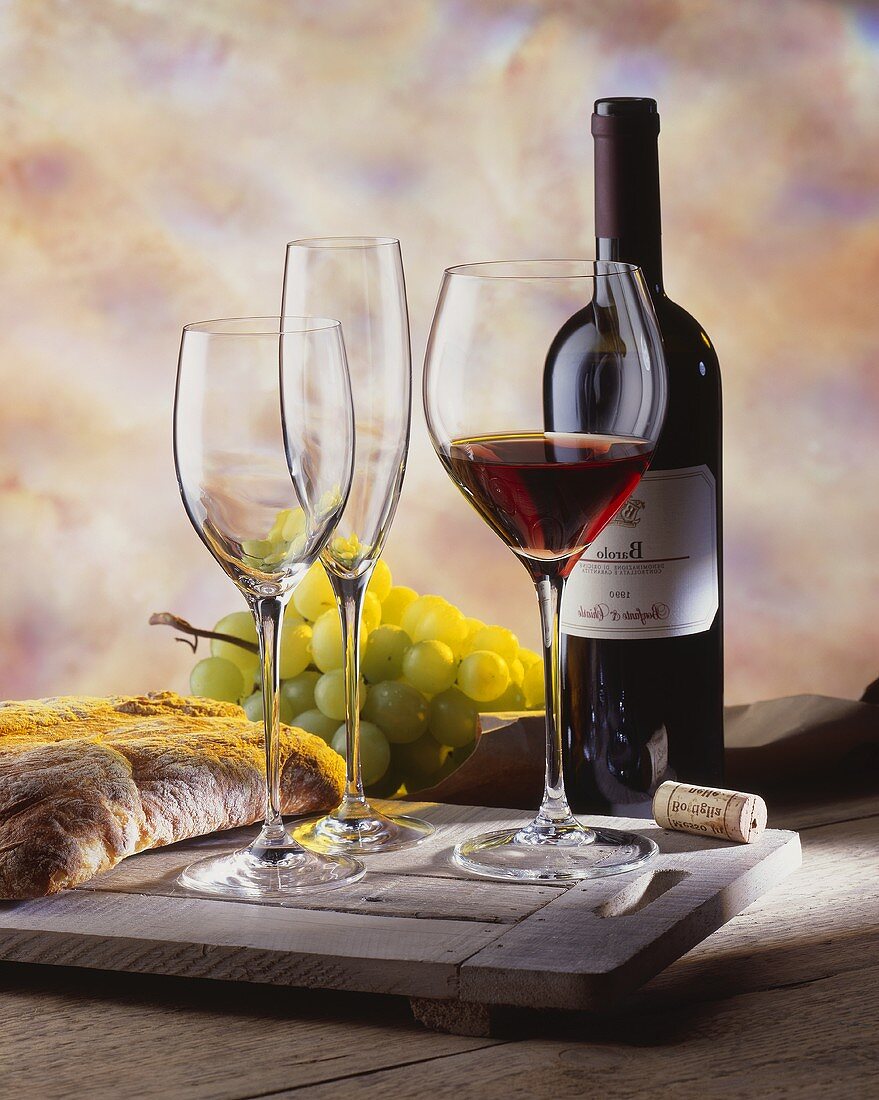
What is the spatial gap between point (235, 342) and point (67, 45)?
160cm

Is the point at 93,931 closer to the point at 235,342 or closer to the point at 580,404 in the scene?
the point at 235,342

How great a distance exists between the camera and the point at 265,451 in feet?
4.05

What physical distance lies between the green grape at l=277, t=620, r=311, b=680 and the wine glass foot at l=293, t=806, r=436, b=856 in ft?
1.05

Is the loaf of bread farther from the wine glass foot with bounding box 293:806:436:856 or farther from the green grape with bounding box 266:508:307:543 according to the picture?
the green grape with bounding box 266:508:307:543

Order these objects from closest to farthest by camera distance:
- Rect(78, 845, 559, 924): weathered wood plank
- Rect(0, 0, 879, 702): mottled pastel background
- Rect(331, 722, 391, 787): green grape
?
Rect(78, 845, 559, 924): weathered wood plank → Rect(331, 722, 391, 787): green grape → Rect(0, 0, 879, 702): mottled pastel background

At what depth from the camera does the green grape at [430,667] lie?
1800mm

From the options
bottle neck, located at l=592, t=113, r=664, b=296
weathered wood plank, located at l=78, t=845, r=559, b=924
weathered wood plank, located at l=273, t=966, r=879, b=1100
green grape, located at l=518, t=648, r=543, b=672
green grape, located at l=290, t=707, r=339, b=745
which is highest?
bottle neck, located at l=592, t=113, r=664, b=296

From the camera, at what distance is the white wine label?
4.93 ft

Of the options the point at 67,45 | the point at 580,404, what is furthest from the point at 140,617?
the point at 580,404

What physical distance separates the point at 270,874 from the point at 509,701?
0.59 m

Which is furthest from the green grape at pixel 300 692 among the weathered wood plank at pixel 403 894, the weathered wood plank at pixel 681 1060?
the weathered wood plank at pixel 681 1060

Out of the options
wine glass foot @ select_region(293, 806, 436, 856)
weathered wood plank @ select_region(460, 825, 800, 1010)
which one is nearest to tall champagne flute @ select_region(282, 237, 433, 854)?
wine glass foot @ select_region(293, 806, 436, 856)

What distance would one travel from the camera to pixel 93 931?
1.21m

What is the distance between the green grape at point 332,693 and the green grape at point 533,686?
21cm
